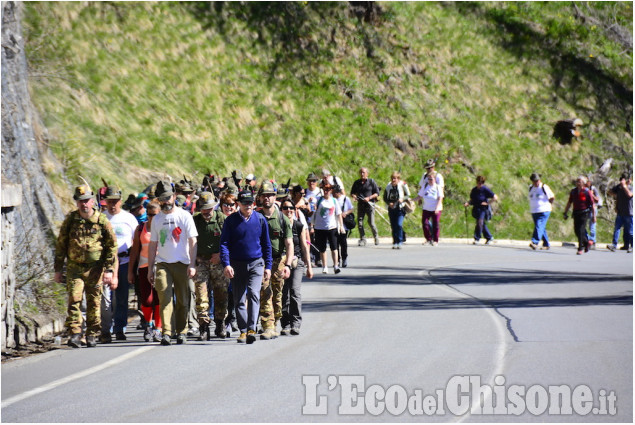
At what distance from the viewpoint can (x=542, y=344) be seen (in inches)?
452

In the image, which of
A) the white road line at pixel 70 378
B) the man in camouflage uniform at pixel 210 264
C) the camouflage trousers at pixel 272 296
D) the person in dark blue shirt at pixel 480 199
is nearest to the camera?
the white road line at pixel 70 378

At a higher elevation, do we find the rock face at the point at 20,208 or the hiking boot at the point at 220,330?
the rock face at the point at 20,208

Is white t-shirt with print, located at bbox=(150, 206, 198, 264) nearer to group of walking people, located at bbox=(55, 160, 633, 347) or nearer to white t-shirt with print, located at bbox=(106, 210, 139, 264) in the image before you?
group of walking people, located at bbox=(55, 160, 633, 347)

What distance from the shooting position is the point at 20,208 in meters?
15.1

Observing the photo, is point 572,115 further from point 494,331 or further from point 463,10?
point 494,331

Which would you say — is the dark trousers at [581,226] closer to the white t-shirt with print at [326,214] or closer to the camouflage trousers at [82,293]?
the white t-shirt with print at [326,214]

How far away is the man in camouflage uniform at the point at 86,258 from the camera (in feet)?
38.9

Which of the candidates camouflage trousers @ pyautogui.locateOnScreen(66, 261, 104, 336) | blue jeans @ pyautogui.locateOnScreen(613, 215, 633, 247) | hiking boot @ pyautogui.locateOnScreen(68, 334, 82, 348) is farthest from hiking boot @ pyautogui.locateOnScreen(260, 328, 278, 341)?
blue jeans @ pyautogui.locateOnScreen(613, 215, 633, 247)

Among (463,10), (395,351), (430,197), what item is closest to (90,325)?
(395,351)

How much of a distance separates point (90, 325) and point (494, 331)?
504 cm

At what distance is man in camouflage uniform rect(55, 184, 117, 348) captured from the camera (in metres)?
11.9

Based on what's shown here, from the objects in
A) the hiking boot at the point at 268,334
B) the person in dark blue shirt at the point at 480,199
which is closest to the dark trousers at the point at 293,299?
the hiking boot at the point at 268,334

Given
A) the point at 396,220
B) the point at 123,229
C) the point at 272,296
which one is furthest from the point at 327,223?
the point at 123,229

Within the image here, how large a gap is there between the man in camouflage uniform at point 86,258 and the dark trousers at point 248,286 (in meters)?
1.48
